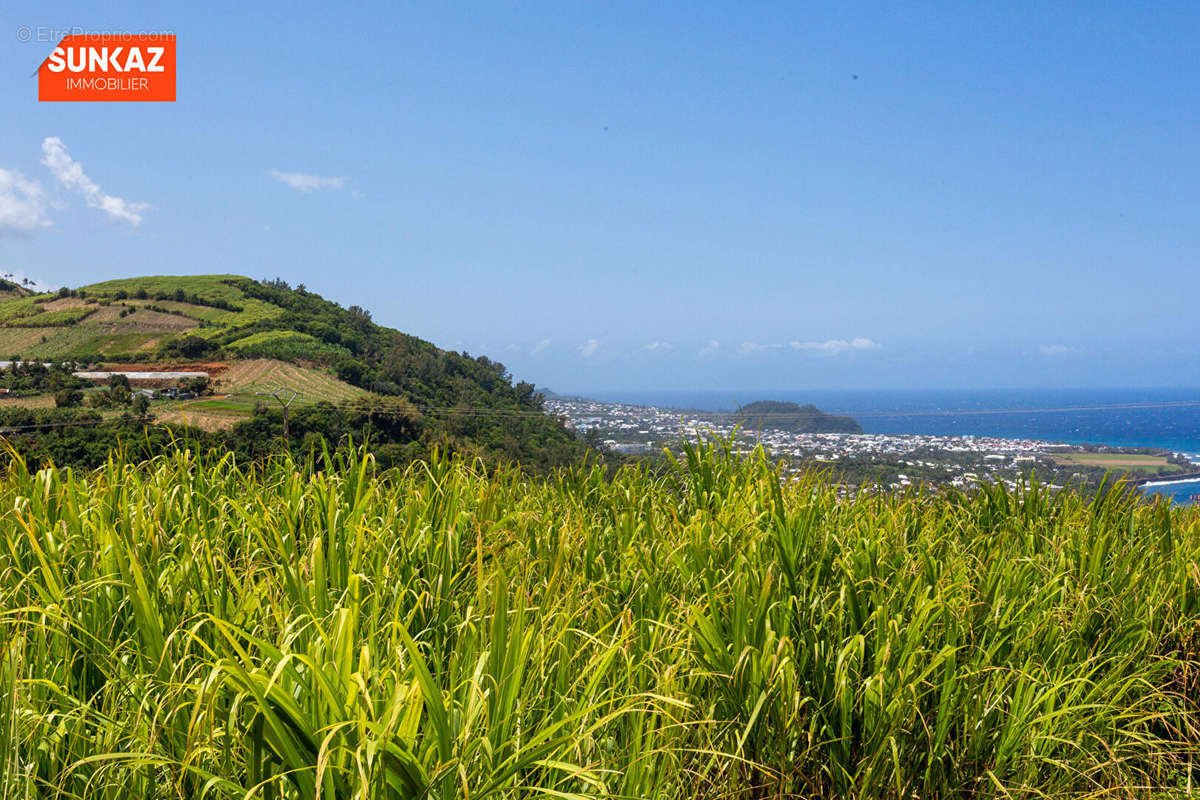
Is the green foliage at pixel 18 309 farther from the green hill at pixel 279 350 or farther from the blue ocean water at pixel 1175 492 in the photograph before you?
the blue ocean water at pixel 1175 492

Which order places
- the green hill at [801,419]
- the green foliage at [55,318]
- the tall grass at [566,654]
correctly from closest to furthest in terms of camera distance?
the tall grass at [566,654] → the green hill at [801,419] → the green foliage at [55,318]

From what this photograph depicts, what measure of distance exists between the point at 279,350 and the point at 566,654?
5426cm

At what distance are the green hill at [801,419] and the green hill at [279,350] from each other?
8.01 m

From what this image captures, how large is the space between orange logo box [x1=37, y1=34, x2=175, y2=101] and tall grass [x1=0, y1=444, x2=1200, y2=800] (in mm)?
11168

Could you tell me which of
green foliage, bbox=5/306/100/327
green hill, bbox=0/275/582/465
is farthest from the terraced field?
green foliage, bbox=5/306/100/327

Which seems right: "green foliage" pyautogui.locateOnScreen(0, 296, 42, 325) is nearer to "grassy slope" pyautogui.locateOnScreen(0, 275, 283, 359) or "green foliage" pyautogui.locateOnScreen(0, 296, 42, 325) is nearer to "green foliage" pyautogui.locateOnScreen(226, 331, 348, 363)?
"grassy slope" pyautogui.locateOnScreen(0, 275, 283, 359)

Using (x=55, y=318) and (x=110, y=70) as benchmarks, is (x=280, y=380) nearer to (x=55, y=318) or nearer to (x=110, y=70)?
(x=110, y=70)

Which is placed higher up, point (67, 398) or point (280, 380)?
point (280, 380)

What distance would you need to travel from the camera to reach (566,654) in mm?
1974

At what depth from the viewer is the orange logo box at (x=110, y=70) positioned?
38.2ft

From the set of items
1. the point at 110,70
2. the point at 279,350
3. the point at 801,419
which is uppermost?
the point at 110,70

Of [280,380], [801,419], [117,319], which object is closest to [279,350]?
[280,380]

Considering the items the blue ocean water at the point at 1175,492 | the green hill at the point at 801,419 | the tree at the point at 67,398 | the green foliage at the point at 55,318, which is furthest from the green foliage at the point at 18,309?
the blue ocean water at the point at 1175,492

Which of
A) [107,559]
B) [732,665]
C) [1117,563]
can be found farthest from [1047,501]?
[107,559]
